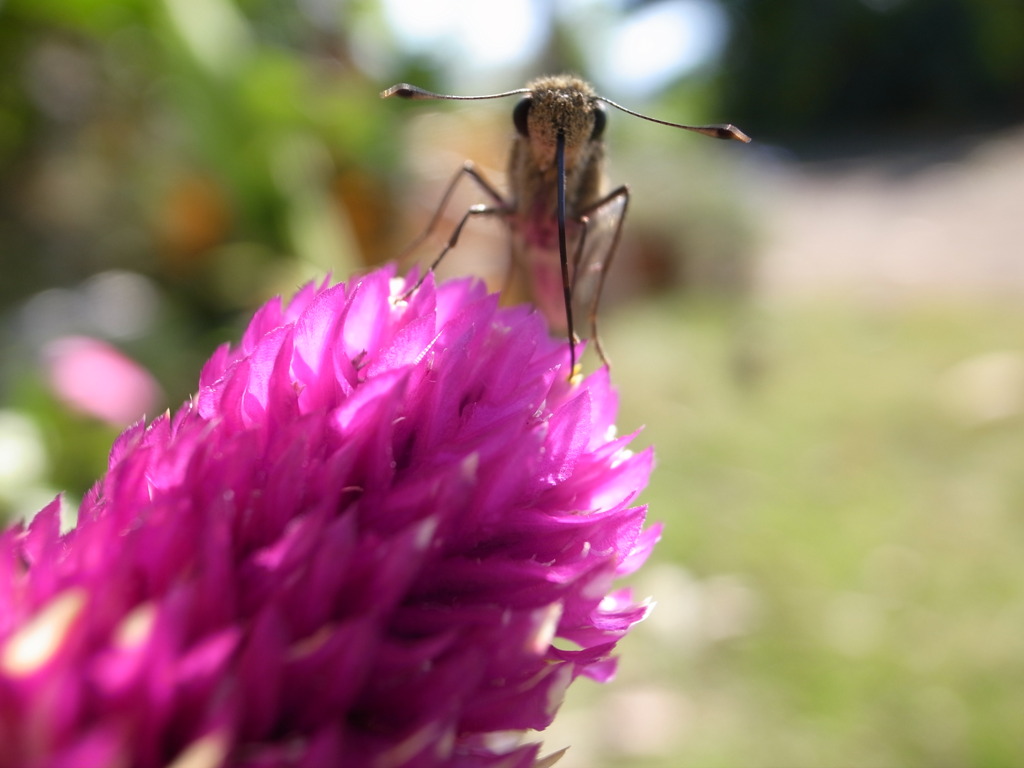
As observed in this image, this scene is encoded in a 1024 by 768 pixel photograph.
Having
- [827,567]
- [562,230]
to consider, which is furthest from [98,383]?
[827,567]

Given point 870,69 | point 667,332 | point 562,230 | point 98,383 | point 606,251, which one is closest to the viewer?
point 562,230

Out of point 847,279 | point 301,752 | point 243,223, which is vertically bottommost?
point 847,279

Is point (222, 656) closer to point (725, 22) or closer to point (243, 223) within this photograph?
point (243, 223)

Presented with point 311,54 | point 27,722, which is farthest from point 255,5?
point 27,722

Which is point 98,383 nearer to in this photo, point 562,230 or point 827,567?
point 562,230

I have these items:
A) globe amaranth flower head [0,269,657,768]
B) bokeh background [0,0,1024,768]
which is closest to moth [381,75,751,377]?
globe amaranth flower head [0,269,657,768]

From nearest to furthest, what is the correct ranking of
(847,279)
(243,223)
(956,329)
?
(243,223), (956,329), (847,279)

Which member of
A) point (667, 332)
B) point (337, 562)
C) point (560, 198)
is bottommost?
point (667, 332)
